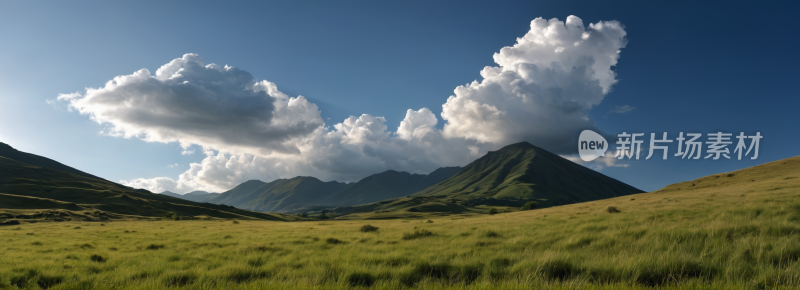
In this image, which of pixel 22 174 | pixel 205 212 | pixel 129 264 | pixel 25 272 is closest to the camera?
pixel 25 272

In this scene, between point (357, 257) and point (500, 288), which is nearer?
point (500, 288)

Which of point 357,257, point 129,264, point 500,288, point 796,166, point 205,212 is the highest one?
point 796,166

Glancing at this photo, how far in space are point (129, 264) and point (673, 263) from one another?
17.9 meters

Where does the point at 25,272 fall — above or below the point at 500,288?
below

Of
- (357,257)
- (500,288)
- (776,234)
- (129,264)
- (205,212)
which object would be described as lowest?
(205,212)

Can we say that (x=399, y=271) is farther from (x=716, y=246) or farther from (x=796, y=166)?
(x=796, y=166)

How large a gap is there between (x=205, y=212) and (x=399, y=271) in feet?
561

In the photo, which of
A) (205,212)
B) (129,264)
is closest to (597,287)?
(129,264)

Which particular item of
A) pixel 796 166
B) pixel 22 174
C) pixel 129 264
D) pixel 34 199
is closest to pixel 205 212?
pixel 34 199

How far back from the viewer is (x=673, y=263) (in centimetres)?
785

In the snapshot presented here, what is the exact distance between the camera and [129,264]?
40.9 feet

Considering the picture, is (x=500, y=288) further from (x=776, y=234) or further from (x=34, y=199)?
(x=34, y=199)

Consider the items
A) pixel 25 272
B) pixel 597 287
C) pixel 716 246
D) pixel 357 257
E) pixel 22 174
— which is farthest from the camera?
pixel 22 174

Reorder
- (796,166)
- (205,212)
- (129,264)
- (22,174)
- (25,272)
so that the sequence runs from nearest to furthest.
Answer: (25,272) < (129,264) < (796,166) < (205,212) < (22,174)
